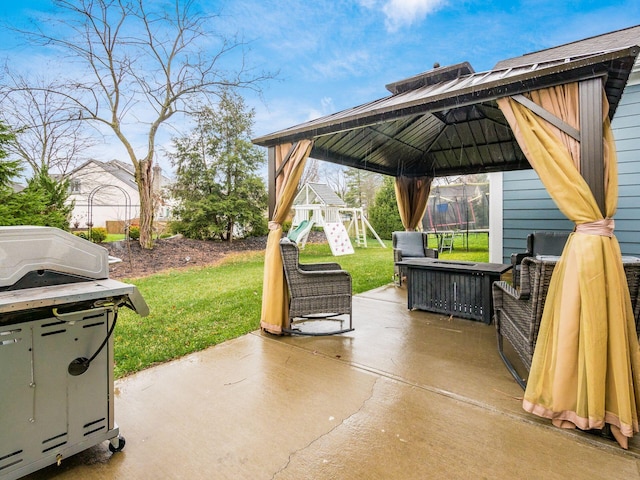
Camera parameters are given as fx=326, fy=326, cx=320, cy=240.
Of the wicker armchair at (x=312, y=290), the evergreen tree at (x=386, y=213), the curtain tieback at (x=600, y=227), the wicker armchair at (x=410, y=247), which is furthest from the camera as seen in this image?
the evergreen tree at (x=386, y=213)

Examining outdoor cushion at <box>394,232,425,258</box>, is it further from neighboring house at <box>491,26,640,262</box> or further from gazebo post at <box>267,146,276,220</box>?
gazebo post at <box>267,146,276,220</box>

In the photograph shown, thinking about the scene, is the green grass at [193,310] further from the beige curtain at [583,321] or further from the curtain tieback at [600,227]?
the curtain tieback at [600,227]

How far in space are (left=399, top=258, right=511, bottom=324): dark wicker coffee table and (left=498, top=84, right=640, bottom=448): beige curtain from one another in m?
1.97

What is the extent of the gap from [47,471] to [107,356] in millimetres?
633

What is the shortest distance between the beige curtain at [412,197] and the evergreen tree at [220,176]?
5.97 metres

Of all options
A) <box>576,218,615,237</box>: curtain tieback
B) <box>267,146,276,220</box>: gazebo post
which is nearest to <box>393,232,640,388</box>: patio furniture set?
<box>576,218,615,237</box>: curtain tieback

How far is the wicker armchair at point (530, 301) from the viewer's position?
7.00 feet

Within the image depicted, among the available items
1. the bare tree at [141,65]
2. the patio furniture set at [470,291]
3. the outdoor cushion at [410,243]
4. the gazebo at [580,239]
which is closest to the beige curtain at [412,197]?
the outdoor cushion at [410,243]

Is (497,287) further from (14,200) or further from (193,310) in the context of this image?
(14,200)

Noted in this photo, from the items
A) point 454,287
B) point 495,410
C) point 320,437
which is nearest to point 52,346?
point 320,437

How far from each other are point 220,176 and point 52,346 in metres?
10.8

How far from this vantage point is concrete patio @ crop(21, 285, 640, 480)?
1718 mm

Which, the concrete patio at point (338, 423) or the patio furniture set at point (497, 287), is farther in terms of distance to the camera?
the patio furniture set at point (497, 287)

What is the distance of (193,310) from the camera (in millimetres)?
4777
